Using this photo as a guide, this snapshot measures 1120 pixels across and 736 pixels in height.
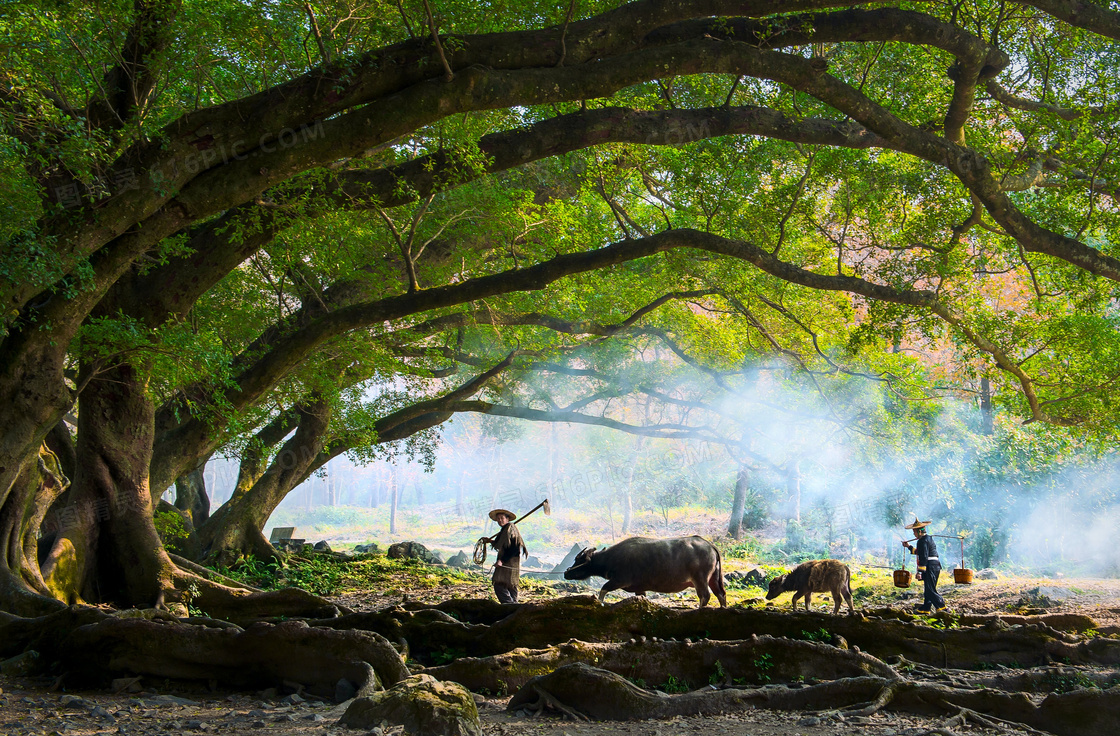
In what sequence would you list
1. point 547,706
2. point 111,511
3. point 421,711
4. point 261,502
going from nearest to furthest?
1. point 421,711
2. point 547,706
3. point 111,511
4. point 261,502

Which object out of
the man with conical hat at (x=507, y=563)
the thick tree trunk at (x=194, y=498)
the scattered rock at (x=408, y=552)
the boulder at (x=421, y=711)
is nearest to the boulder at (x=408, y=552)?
the scattered rock at (x=408, y=552)

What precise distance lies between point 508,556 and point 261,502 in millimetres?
6229

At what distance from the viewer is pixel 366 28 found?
7152mm

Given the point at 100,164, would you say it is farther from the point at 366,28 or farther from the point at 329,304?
the point at 329,304

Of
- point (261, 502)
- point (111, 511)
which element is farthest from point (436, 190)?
point (261, 502)

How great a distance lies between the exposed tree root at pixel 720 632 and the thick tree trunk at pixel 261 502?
7663 mm

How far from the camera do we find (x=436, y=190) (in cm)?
747

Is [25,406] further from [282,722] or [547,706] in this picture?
[547,706]

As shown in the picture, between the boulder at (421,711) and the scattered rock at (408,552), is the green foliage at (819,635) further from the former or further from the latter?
the scattered rock at (408,552)

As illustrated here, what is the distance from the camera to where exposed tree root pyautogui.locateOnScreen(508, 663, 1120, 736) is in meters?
4.45

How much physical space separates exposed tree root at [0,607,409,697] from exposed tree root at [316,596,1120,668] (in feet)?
2.92

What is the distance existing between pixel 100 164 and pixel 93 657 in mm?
3788

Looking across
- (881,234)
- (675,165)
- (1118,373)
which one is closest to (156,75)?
(675,165)

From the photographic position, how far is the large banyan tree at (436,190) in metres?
5.63
